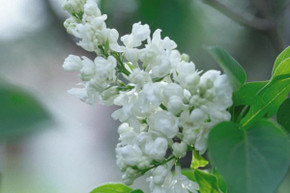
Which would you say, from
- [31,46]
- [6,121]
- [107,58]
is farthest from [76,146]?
[107,58]

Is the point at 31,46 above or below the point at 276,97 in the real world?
above

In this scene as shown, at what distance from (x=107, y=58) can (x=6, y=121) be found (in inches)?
46.3

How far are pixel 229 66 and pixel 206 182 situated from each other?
23 centimetres

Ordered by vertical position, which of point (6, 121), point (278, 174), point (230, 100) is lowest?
point (278, 174)

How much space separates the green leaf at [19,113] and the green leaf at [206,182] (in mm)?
952

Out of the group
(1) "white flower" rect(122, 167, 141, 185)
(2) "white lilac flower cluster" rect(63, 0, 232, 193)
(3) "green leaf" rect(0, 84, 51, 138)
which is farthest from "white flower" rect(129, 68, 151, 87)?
(3) "green leaf" rect(0, 84, 51, 138)

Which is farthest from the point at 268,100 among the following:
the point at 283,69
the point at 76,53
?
the point at 76,53

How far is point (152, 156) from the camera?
607 millimetres

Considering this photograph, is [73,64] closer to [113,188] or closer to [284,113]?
[113,188]

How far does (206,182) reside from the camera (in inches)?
27.0

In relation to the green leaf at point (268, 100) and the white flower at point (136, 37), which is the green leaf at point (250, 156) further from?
the white flower at point (136, 37)

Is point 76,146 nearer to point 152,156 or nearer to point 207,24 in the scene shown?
point 207,24

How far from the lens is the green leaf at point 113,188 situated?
75 centimetres

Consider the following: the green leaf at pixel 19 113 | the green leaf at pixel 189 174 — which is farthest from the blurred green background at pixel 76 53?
the green leaf at pixel 189 174
